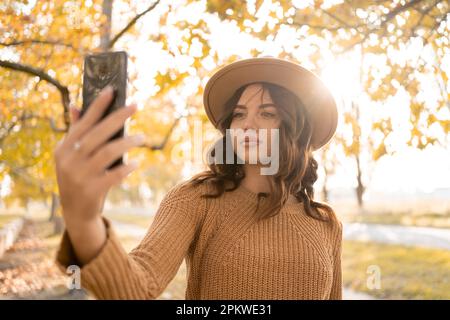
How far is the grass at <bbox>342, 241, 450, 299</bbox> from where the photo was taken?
7423 millimetres

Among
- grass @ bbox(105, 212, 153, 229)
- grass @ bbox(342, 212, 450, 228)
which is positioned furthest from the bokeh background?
grass @ bbox(105, 212, 153, 229)

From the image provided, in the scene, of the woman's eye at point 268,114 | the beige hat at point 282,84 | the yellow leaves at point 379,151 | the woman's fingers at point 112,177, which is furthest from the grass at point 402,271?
the woman's fingers at point 112,177

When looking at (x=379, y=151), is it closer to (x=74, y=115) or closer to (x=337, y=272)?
(x=337, y=272)

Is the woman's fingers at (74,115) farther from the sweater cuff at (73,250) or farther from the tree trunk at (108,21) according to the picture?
the tree trunk at (108,21)

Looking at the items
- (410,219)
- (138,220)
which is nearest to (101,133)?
(410,219)

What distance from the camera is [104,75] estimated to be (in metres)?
1.13

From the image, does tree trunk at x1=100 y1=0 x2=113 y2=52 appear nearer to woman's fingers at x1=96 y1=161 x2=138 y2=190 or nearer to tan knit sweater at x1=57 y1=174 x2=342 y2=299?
tan knit sweater at x1=57 y1=174 x2=342 y2=299

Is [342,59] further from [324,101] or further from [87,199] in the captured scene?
[87,199]

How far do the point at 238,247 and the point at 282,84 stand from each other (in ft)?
2.84

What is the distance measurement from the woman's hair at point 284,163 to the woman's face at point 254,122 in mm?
35

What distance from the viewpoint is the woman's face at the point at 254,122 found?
2.14m

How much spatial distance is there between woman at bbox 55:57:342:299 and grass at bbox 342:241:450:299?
524cm
